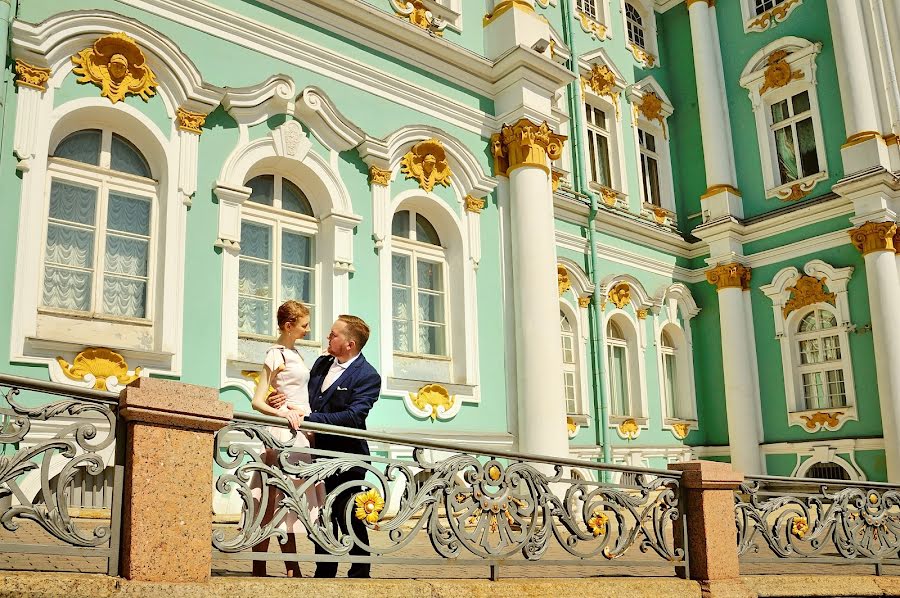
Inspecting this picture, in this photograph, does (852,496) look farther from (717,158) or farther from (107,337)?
(717,158)

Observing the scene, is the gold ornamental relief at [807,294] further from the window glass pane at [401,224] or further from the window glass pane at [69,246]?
the window glass pane at [69,246]

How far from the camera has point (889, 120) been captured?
15.0 metres

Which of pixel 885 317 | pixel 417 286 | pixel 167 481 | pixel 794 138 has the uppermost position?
pixel 794 138

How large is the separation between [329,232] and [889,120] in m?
11.5

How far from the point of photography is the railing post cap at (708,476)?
18.9 feet

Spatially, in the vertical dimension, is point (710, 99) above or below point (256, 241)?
above

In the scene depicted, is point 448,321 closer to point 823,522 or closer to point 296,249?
point 296,249

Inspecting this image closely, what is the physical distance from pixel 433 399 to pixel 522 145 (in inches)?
132

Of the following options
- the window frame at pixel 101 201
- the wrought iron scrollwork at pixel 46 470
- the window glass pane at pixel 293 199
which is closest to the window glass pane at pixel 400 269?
the window glass pane at pixel 293 199

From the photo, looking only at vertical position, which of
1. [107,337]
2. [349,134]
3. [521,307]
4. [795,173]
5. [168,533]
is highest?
[795,173]

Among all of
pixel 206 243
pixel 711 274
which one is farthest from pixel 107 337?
pixel 711 274

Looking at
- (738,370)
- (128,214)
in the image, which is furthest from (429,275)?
(738,370)

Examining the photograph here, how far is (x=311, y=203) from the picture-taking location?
28.7ft

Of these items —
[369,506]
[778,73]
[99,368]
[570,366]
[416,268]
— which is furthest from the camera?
[778,73]
